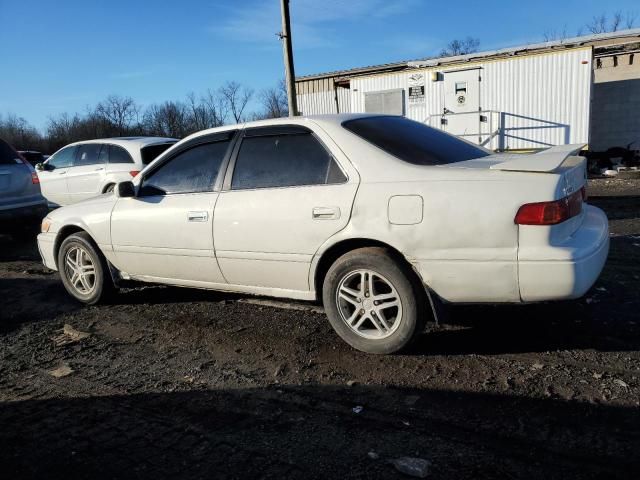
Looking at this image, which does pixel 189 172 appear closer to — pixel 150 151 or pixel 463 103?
pixel 150 151

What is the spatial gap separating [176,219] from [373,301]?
6.02ft

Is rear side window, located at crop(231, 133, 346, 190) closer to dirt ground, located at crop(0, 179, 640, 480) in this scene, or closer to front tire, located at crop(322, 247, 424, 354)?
front tire, located at crop(322, 247, 424, 354)

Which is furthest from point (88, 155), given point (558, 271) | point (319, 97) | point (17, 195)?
point (319, 97)

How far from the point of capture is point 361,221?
11.5 ft

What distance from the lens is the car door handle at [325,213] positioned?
3.61 m

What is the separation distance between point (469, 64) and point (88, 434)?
13.4 metres

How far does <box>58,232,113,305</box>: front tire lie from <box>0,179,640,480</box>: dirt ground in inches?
12.3

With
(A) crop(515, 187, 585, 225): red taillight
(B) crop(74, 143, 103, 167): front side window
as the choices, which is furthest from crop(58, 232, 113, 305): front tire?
(B) crop(74, 143, 103, 167): front side window

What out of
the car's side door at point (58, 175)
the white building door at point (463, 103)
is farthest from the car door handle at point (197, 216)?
the white building door at point (463, 103)

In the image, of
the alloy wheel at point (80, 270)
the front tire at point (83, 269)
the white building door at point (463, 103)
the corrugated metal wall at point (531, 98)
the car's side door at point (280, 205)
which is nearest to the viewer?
the car's side door at point (280, 205)

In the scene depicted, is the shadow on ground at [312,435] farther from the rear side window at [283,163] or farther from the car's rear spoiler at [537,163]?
the rear side window at [283,163]

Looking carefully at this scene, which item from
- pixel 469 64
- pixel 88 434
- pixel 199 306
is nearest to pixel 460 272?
pixel 88 434

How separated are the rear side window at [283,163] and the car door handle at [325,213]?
0.20 meters

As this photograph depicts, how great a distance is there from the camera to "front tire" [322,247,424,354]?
3.45 m
